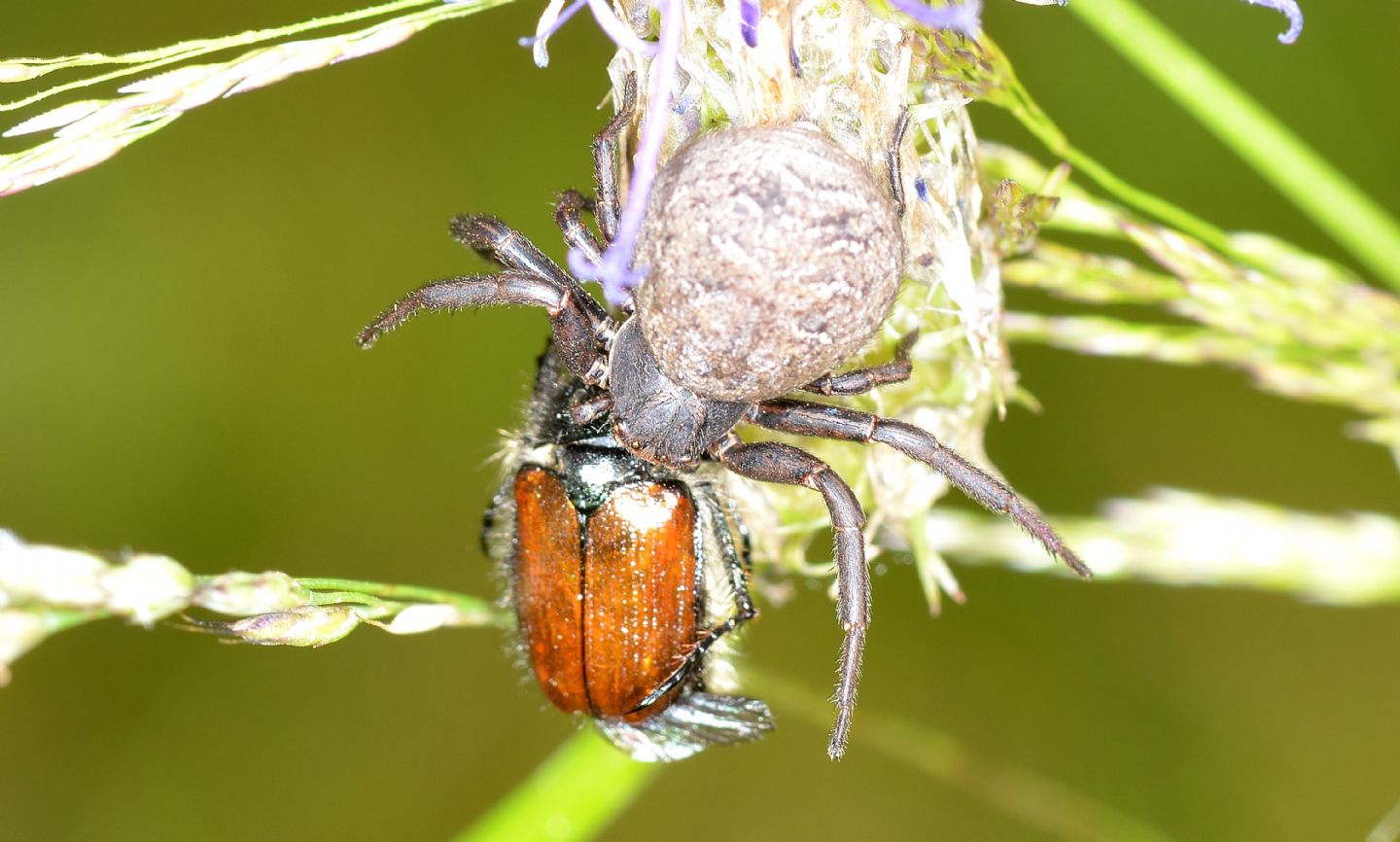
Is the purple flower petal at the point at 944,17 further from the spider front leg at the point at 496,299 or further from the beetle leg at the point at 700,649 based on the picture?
the beetle leg at the point at 700,649

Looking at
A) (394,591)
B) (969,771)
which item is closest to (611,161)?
(394,591)

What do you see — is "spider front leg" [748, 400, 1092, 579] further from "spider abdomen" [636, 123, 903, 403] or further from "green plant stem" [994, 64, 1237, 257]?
"green plant stem" [994, 64, 1237, 257]

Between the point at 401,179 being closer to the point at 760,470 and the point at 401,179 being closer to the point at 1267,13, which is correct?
the point at 760,470

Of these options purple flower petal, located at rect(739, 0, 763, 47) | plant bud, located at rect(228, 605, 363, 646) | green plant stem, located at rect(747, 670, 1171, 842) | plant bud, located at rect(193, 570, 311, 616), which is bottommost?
green plant stem, located at rect(747, 670, 1171, 842)

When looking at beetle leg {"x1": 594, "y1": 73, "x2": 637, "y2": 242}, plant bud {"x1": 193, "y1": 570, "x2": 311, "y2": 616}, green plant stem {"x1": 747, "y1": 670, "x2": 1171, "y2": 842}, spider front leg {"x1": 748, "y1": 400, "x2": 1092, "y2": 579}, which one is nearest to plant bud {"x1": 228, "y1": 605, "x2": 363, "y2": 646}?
plant bud {"x1": 193, "y1": 570, "x2": 311, "y2": 616}

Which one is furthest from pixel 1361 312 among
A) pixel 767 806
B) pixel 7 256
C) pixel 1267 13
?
pixel 7 256

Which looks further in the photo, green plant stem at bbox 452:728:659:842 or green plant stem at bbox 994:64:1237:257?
green plant stem at bbox 452:728:659:842

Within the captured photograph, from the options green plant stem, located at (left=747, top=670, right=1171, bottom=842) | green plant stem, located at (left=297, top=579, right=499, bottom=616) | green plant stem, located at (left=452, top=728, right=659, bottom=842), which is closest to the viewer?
green plant stem, located at (left=297, top=579, right=499, bottom=616)

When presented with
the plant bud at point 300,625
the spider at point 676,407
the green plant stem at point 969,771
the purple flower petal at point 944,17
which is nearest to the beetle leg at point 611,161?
the spider at point 676,407
